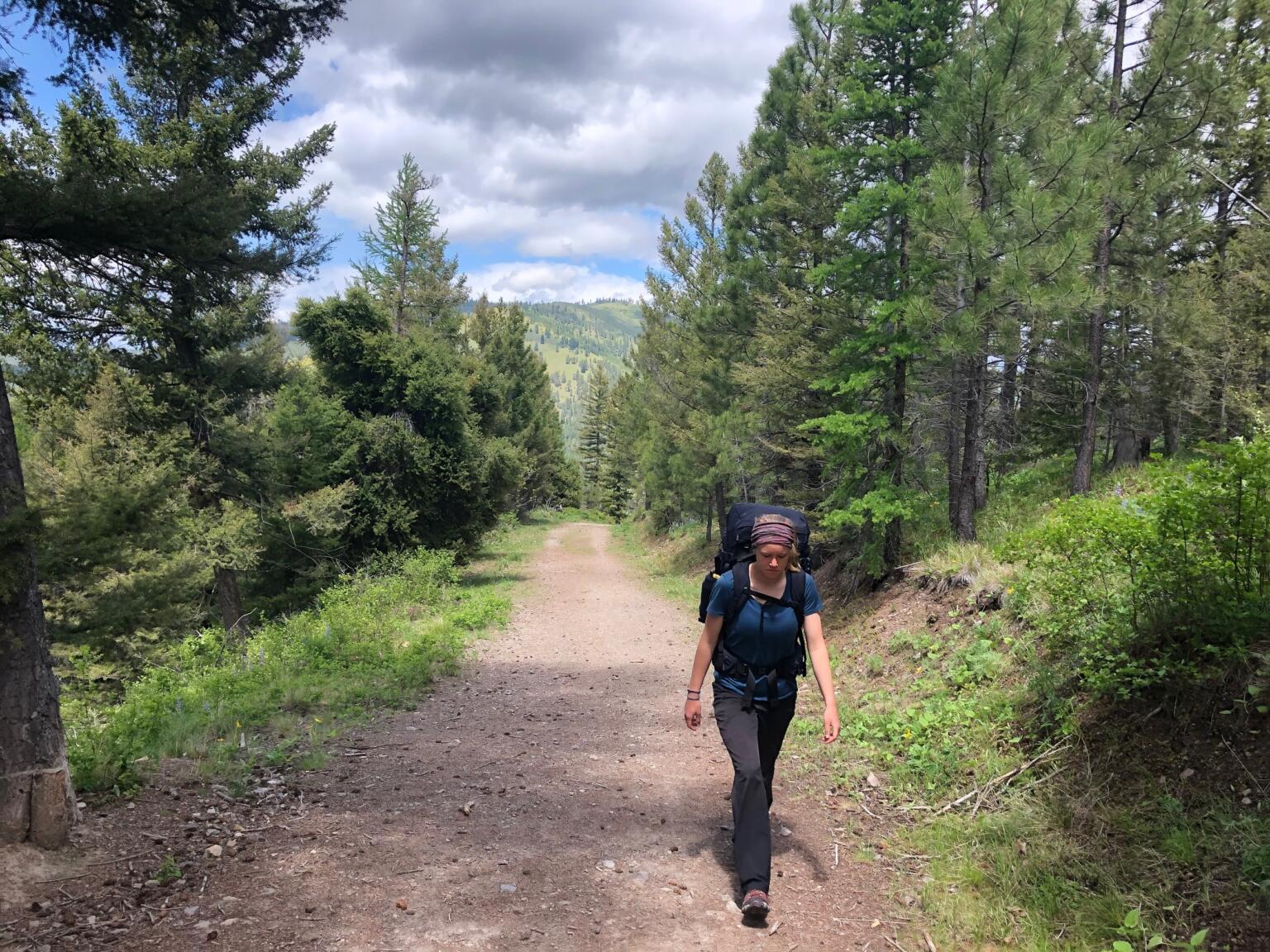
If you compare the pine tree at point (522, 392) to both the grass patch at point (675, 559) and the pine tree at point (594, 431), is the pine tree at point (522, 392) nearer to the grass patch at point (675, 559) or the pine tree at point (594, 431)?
the grass patch at point (675, 559)

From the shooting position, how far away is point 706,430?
60.9 feet

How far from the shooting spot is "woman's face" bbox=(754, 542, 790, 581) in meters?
3.76

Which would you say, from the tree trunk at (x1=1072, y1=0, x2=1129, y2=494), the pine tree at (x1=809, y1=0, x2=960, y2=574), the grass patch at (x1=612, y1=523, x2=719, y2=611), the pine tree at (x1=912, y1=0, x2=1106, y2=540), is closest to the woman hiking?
the pine tree at (x1=912, y1=0, x2=1106, y2=540)

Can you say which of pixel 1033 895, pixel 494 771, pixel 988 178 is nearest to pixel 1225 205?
pixel 988 178

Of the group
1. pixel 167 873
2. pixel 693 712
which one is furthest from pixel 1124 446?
pixel 167 873

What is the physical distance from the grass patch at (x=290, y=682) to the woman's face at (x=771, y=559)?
434 cm

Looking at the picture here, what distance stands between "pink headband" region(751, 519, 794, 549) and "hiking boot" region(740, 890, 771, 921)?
1898 mm

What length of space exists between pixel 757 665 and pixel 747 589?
1.55 feet

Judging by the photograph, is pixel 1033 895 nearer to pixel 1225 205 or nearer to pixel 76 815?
pixel 76 815

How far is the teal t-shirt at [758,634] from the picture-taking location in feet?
12.6

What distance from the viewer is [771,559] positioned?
3758 mm

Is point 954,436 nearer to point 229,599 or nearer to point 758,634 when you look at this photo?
point 758,634

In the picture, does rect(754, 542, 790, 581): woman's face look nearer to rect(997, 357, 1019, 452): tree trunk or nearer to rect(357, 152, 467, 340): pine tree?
rect(997, 357, 1019, 452): tree trunk

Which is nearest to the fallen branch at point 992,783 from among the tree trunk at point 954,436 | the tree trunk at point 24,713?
the tree trunk at point 24,713
